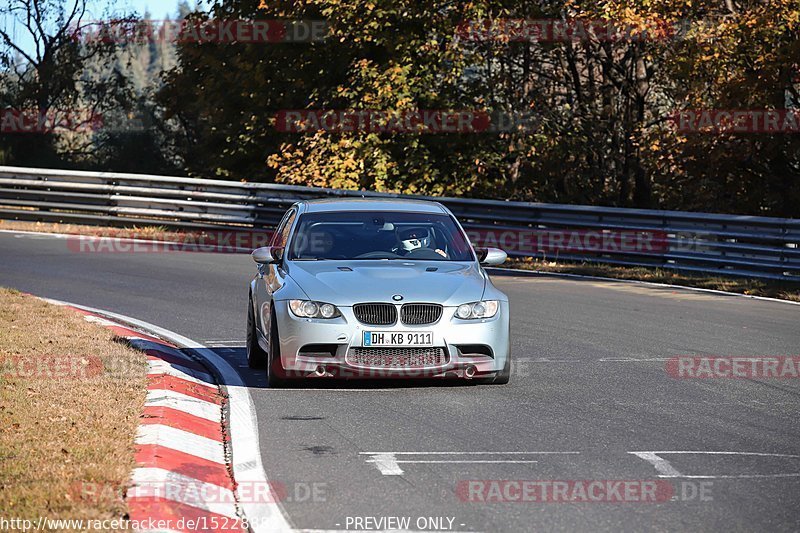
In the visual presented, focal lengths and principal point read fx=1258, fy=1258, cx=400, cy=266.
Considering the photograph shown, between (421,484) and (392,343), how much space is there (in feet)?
9.30

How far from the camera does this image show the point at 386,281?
9695 millimetres

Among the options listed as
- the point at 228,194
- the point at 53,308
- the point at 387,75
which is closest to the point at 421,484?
the point at 53,308

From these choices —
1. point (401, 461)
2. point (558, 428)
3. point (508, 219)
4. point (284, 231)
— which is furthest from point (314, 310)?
point (508, 219)

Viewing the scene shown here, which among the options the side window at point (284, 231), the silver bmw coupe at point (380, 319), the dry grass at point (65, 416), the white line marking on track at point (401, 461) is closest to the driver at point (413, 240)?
the silver bmw coupe at point (380, 319)

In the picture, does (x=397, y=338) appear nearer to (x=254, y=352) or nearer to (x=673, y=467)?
(x=254, y=352)

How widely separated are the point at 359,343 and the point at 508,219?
13155 mm

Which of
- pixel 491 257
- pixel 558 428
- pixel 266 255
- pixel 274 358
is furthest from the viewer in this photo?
pixel 491 257

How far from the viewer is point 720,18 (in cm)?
2525

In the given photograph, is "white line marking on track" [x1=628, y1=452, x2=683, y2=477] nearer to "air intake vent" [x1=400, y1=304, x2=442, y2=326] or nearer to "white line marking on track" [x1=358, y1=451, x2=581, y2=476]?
"white line marking on track" [x1=358, y1=451, x2=581, y2=476]

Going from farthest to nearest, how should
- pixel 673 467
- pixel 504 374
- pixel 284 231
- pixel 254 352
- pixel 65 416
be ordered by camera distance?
pixel 284 231 → pixel 254 352 → pixel 504 374 → pixel 65 416 → pixel 673 467

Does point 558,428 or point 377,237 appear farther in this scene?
point 377,237

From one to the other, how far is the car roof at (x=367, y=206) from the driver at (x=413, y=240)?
29 cm

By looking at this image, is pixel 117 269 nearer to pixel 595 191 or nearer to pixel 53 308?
pixel 53 308

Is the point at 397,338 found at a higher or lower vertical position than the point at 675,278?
higher
